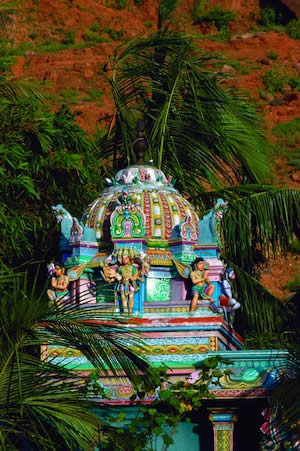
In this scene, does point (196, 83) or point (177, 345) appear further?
point (196, 83)

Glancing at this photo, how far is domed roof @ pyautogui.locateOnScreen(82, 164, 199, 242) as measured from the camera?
1716 centimetres

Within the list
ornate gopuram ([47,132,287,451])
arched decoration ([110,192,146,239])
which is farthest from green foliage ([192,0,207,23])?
arched decoration ([110,192,146,239])

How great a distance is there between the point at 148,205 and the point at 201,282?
4.80 ft

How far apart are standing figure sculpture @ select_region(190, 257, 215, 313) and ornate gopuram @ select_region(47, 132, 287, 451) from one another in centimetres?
1

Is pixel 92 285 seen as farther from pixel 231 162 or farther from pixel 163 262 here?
pixel 231 162

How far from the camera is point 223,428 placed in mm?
15320

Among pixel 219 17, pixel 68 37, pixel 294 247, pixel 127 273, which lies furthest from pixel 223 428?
pixel 219 17

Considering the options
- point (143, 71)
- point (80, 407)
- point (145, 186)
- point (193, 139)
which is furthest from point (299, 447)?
point (143, 71)

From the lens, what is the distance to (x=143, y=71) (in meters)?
24.8

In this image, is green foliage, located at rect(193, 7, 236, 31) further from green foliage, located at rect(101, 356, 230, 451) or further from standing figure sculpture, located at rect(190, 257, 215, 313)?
green foliage, located at rect(101, 356, 230, 451)

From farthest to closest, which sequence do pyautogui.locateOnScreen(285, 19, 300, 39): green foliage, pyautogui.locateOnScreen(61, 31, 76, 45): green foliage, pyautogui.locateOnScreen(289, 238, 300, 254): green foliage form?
pyautogui.locateOnScreen(61, 31, 76, 45): green foliage < pyautogui.locateOnScreen(285, 19, 300, 39): green foliage < pyautogui.locateOnScreen(289, 238, 300, 254): green foliage

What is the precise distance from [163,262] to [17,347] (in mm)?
4429

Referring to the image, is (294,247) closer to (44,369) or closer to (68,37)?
(44,369)

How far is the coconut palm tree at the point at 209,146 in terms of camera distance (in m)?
22.5
